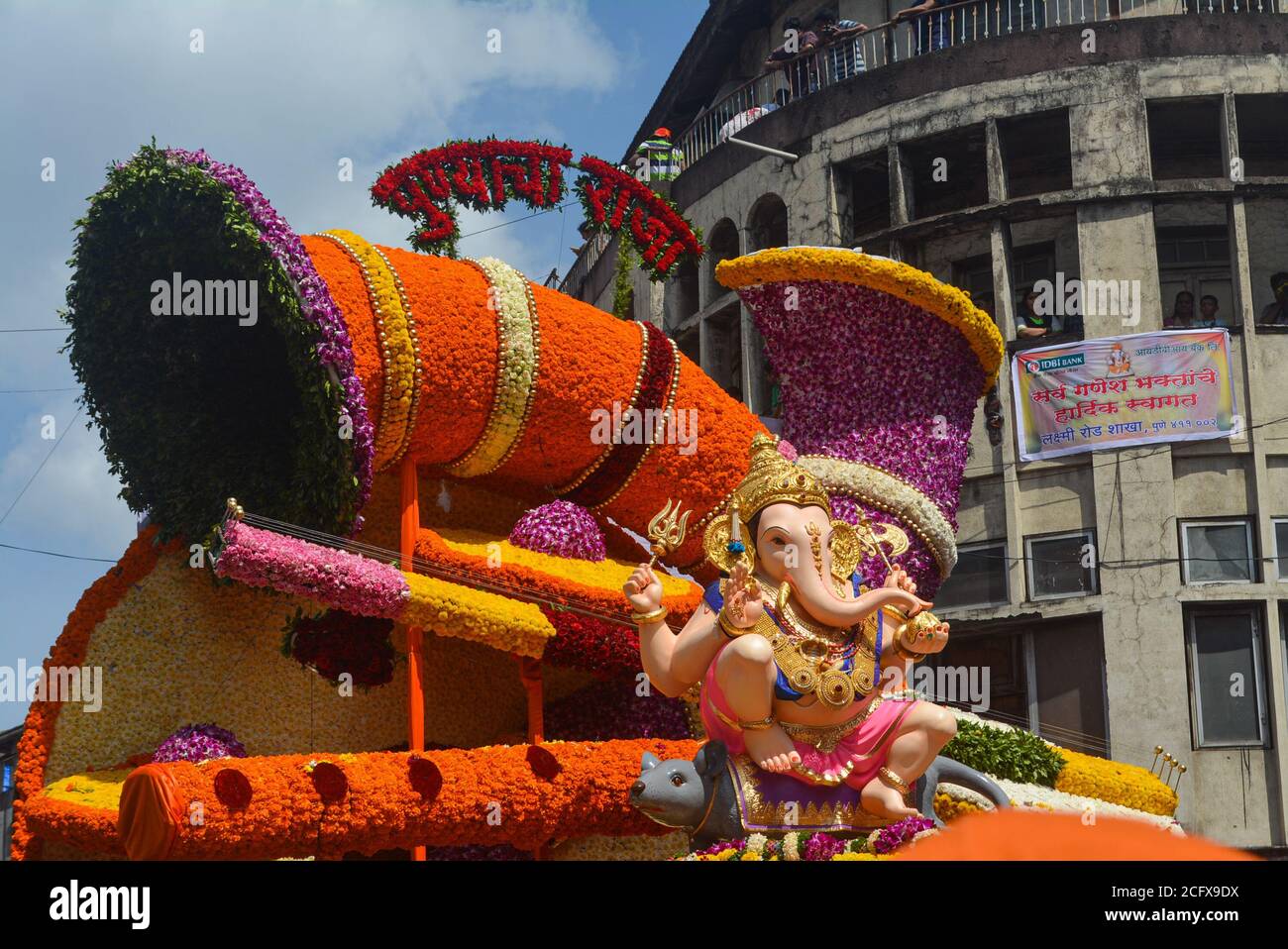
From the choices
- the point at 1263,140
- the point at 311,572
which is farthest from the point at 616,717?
the point at 1263,140

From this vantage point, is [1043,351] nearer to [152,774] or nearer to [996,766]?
[996,766]

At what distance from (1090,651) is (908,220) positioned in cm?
689

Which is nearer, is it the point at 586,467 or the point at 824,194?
the point at 586,467

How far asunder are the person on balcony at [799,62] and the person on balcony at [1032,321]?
5.06 m

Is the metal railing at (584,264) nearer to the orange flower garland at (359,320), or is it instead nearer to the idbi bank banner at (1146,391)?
the idbi bank banner at (1146,391)

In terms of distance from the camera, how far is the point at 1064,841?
1535 millimetres

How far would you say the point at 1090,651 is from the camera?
2006 cm

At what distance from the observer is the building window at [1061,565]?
20.1m

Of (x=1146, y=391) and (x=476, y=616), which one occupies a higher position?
(x=1146, y=391)

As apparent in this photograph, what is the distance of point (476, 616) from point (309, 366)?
2.15m

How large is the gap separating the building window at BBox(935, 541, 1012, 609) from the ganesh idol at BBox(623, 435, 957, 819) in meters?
12.2

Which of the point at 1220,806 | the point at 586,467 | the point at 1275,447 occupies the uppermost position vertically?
the point at 1275,447

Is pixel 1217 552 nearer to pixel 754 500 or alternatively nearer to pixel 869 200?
pixel 869 200

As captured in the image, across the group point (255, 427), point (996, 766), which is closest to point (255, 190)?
point (255, 427)
